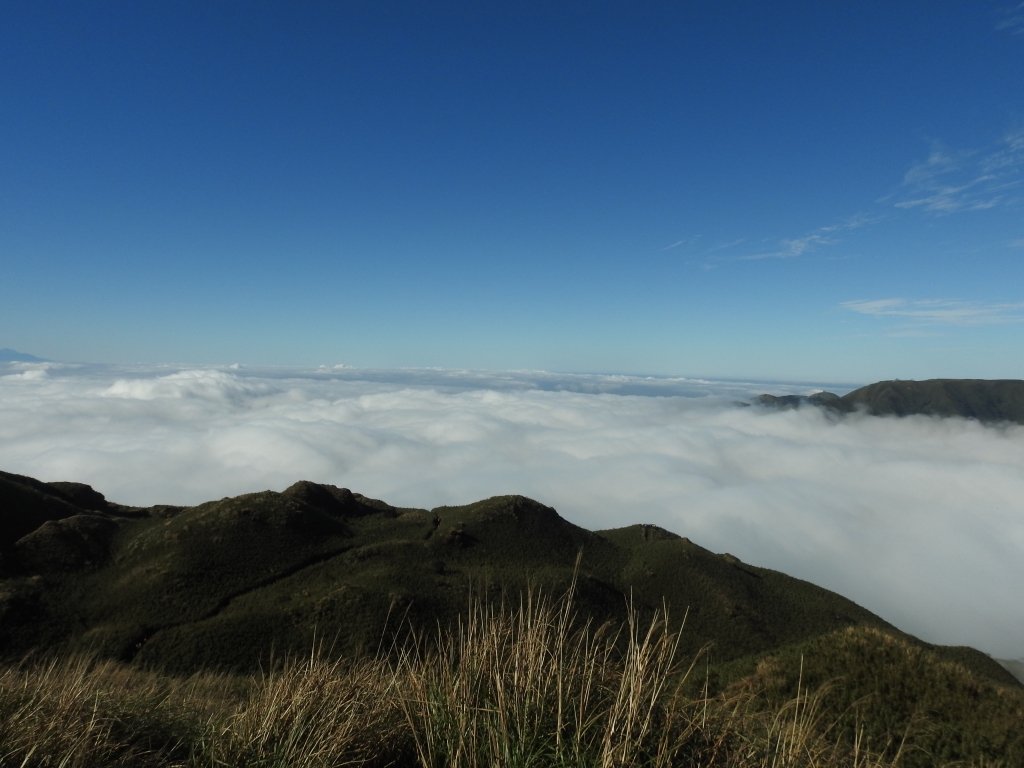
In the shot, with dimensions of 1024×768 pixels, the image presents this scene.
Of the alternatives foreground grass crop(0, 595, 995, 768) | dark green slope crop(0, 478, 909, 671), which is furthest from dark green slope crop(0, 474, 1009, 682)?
foreground grass crop(0, 595, 995, 768)

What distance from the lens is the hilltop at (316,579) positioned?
5528 cm

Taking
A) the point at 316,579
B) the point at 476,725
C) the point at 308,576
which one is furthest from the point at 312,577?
the point at 476,725

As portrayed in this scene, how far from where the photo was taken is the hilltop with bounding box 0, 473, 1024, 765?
5528cm

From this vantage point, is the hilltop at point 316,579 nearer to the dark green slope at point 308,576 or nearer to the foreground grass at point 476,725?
the dark green slope at point 308,576

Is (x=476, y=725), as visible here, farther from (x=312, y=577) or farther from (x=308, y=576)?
(x=308, y=576)

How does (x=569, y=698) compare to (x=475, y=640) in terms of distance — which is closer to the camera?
(x=569, y=698)

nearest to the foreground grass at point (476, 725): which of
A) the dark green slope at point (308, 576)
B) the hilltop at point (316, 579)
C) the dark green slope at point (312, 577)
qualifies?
the hilltop at point (316, 579)

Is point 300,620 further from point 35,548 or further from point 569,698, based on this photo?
point 569,698

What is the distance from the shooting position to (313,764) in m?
5.06

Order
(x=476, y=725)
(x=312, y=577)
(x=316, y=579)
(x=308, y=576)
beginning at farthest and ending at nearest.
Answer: (x=308, y=576) < (x=312, y=577) < (x=316, y=579) < (x=476, y=725)

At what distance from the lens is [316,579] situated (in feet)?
229

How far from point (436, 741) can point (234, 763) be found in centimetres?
205

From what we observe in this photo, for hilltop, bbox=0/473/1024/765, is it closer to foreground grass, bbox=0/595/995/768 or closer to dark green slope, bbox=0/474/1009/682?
dark green slope, bbox=0/474/1009/682

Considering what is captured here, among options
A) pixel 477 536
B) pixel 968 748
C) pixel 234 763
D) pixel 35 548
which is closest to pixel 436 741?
pixel 234 763
